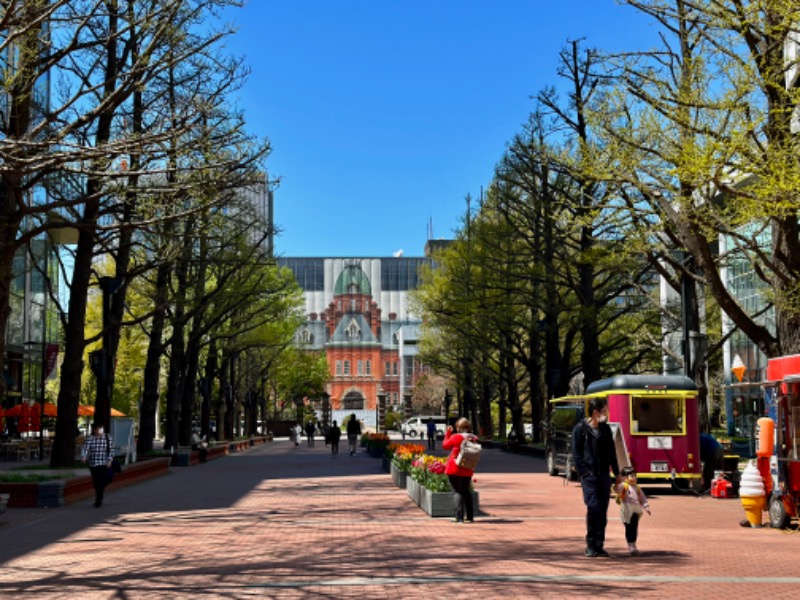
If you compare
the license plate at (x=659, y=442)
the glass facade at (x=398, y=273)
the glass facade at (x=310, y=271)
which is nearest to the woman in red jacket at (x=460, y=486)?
the license plate at (x=659, y=442)

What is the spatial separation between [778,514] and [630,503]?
4213 millimetres

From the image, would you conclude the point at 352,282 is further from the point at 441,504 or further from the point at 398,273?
the point at 441,504

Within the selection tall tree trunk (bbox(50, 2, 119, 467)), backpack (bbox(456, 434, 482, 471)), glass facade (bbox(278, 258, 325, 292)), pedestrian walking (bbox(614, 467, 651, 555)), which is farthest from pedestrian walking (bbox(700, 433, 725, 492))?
glass facade (bbox(278, 258, 325, 292))

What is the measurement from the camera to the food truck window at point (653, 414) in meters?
24.3

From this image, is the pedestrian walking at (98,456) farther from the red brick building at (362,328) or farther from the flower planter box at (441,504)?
the red brick building at (362,328)

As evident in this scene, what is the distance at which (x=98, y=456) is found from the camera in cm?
2075

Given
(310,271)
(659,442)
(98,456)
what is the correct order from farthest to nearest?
(310,271)
(659,442)
(98,456)

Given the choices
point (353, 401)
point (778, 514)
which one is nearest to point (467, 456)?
point (778, 514)

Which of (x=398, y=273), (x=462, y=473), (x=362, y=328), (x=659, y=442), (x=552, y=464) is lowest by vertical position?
(x=552, y=464)

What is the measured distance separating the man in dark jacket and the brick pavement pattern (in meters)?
0.35

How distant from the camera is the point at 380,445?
4266 cm

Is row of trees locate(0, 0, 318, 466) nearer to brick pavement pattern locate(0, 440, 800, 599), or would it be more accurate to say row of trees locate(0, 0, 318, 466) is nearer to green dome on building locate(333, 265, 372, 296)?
brick pavement pattern locate(0, 440, 800, 599)

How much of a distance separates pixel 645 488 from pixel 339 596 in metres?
17.2

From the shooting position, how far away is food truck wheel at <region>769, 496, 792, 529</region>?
1570 cm
